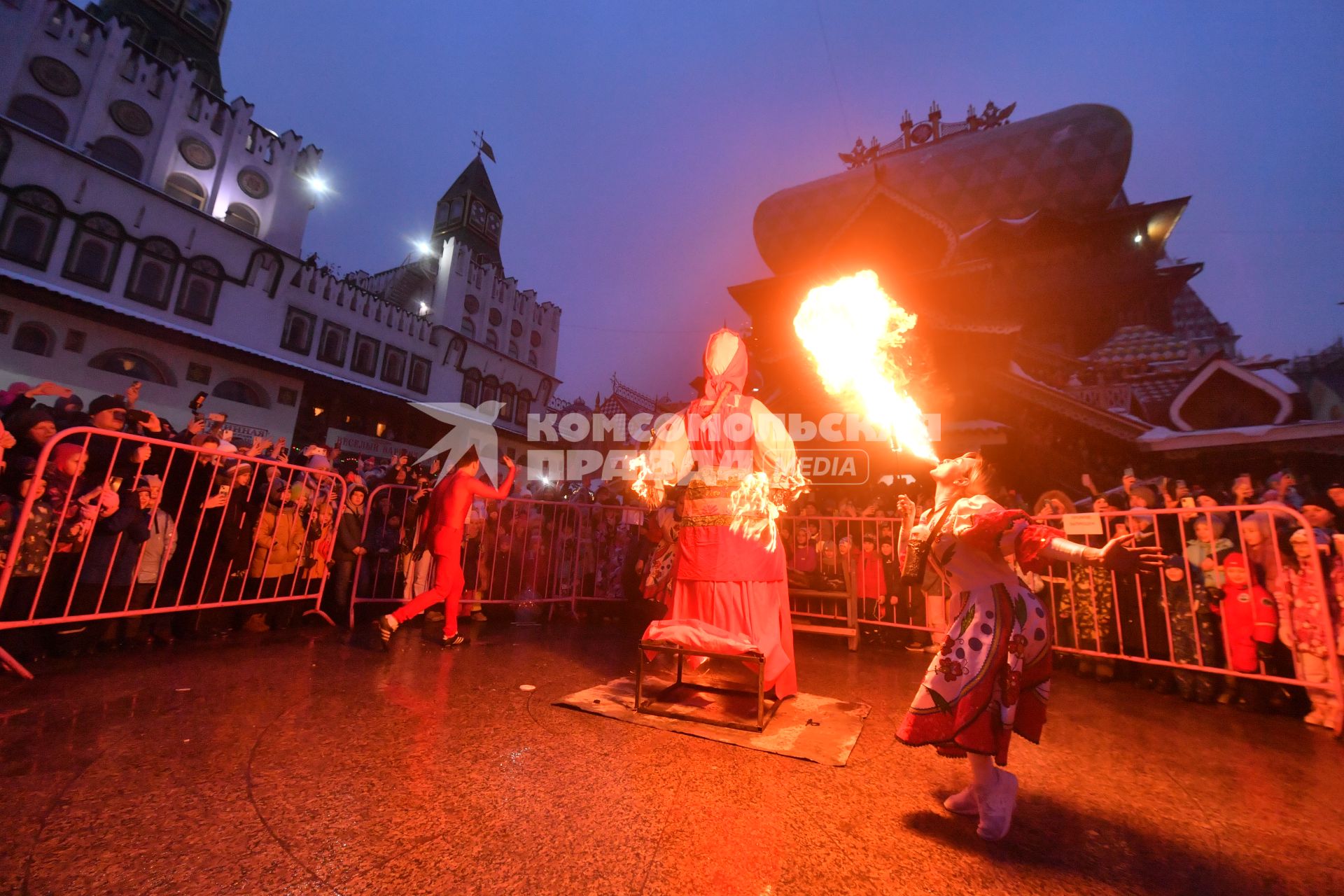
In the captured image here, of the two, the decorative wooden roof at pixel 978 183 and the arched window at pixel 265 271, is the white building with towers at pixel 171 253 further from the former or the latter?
the decorative wooden roof at pixel 978 183

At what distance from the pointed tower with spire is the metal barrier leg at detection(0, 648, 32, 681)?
35.8m

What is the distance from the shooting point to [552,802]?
239cm

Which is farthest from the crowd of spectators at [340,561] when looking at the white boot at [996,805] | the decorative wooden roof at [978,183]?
the decorative wooden roof at [978,183]

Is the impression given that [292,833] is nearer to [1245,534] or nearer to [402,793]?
[402,793]

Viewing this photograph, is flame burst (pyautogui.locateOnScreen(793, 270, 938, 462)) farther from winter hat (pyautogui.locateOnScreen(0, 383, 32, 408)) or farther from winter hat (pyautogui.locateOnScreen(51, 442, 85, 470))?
winter hat (pyautogui.locateOnScreen(0, 383, 32, 408))

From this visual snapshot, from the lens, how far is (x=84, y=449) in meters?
4.18

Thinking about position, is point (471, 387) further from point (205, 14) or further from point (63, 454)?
point (63, 454)

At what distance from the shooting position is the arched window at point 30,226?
15773mm

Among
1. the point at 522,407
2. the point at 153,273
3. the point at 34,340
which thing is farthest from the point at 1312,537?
the point at 522,407

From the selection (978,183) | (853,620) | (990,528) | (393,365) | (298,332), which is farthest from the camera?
(393,365)

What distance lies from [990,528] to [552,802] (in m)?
2.34

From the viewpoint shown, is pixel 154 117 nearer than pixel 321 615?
No

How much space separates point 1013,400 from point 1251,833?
11.5m

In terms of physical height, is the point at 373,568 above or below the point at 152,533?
below
